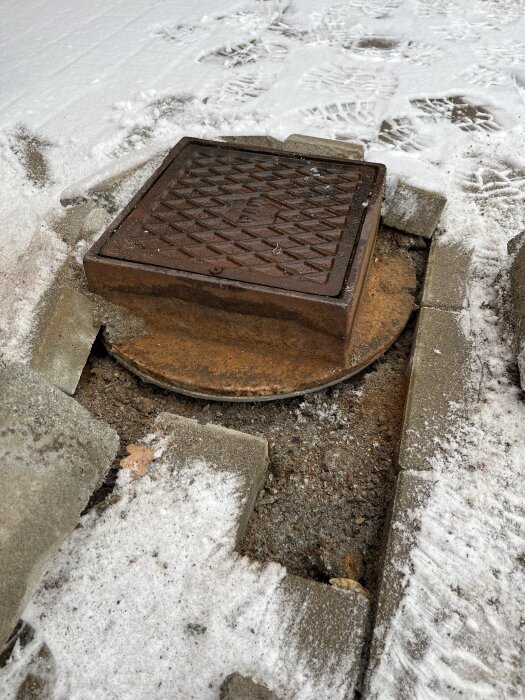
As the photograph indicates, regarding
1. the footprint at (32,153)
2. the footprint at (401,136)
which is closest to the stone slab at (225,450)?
the footprint at (32,153)

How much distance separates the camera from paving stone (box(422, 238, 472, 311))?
8.24ft

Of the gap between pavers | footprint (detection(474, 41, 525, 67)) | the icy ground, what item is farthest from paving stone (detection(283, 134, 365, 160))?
footprint (detection(474, 41, 525, 67))

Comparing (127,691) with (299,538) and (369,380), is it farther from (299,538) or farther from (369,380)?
(369,380)

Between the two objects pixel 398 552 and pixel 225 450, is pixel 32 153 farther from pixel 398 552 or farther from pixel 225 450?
pixel 398 552

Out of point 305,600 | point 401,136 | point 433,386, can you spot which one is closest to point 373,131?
point 401,136

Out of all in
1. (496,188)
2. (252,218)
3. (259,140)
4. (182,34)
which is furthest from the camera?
(182,34)

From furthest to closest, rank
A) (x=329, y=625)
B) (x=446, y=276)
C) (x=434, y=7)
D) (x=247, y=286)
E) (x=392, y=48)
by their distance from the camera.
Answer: (x=434, y=7)
(x=392, y=48)
(x=446, y=276)
(x=247, y=286)
(x=329, y=625)

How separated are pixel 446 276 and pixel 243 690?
195 centimetres

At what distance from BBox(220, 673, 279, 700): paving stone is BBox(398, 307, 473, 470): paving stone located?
0.84 metres

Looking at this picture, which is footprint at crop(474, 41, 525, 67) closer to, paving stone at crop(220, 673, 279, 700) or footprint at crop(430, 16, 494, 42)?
footprint at crop(430, 16, 494, 42)

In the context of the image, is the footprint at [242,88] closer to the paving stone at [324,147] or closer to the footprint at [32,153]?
the paving stone at [324,147]

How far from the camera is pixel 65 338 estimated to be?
2.27 meters

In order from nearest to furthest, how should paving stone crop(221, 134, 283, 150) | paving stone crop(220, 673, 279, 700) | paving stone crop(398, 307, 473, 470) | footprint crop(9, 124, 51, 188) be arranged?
paving stone crop(220, 673, 279, 700) → paving stone crop(398, 307, 473, 470) → footprint crop(9, 124, 51, 188) → paving stone crop(221, 134, 283, 150)

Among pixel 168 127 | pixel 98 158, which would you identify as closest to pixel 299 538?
pixel 98 158
